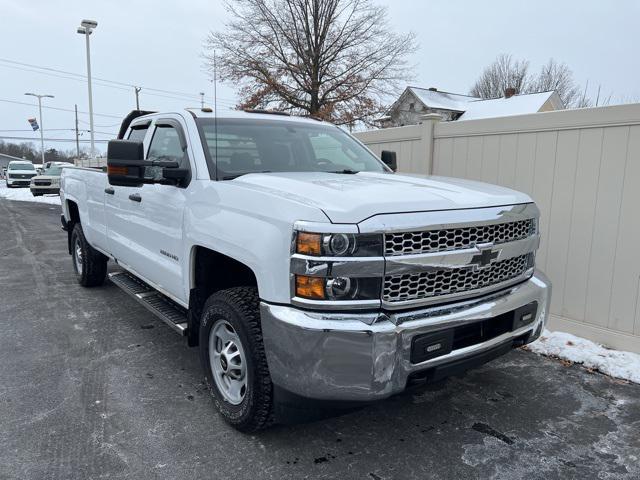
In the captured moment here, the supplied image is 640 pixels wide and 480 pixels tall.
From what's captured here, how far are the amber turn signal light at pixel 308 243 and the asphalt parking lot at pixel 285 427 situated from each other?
4.04ft

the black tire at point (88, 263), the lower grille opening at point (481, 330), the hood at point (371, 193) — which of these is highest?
the hood at point (371, 193)

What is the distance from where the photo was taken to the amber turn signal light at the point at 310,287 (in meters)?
2.35

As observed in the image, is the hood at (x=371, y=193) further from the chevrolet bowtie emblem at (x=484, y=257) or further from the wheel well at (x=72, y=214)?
the wheel well at (x=72, y=214)

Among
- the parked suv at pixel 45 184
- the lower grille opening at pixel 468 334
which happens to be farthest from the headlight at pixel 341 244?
the parked suv at pixel 45 184

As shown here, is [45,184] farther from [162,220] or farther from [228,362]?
[228,362]

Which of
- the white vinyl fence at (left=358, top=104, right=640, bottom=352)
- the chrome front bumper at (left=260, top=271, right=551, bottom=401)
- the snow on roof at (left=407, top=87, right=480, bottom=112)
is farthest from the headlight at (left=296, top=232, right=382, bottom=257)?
the snow on roof at (left=407, top=87, right=480, bottom=112)

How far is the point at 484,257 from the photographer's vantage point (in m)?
2.73

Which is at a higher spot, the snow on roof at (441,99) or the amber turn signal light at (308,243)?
the snow on roof at (441,99)

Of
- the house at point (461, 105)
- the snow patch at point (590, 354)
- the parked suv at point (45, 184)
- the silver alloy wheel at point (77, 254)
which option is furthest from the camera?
the house at point (461, 105)

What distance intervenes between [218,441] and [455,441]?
1.41 metres

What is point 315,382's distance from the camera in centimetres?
237

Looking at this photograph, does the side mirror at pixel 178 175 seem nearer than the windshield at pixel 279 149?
Yes

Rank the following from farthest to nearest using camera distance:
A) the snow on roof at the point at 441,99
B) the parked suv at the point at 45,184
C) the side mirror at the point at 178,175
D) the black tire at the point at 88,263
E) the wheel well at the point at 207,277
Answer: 1. the snow on roof at the point at 441,99
2. the parked suv at the point at 45,184
3. the black tire at the point at 88,263
4. the side mirror at the point at 178,175
5. the wheel well at the point at 207,277

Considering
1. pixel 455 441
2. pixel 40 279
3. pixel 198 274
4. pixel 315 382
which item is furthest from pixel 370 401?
pixel 40 279
